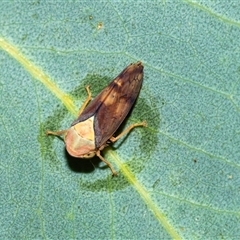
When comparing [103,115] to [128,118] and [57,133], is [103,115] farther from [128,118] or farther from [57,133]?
[57,133]

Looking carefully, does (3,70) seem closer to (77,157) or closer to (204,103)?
(77,157)

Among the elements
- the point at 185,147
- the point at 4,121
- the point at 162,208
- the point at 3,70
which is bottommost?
the point at 162,208

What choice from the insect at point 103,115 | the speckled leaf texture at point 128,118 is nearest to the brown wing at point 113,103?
the insect at point 103,115

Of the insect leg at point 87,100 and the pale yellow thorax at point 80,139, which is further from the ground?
the insect leg at point 87,100

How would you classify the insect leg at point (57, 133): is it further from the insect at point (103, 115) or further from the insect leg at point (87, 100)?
the insect leg at point (87, 100)

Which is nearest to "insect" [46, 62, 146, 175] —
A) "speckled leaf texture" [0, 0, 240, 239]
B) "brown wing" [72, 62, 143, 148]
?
"brown wing" [72, 62, 143, 148]

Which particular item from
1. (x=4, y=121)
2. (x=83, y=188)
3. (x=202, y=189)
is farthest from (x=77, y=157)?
(x=202, y=189)
